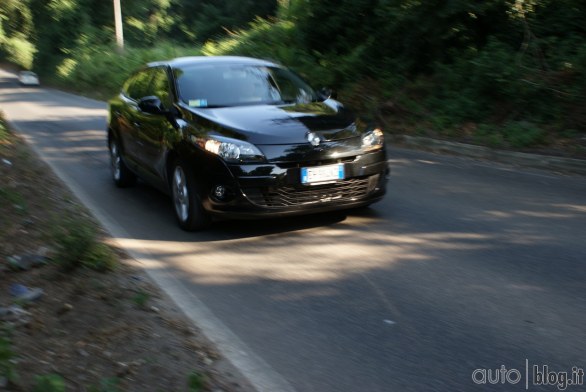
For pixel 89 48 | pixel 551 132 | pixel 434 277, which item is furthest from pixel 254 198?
pixel 89 48

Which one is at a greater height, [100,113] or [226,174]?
[226,174]

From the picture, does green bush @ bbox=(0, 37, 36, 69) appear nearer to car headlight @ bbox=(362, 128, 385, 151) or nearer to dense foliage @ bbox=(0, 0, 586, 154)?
dense foliage @ bbox=(0, 0, 586, 154)

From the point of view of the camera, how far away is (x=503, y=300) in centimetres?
473

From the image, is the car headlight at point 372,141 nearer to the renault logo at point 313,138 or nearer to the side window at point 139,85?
the renault logo at point 313,138

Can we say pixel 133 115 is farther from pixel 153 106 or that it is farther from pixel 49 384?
pixel 49 384

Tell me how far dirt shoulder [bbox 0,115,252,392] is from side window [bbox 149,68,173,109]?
1.85 m

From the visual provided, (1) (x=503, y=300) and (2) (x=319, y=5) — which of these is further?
(2) (x=319, y=5)

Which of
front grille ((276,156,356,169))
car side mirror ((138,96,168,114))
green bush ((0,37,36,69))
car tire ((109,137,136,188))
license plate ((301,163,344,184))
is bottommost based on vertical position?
green bush ((0,37,36,69))

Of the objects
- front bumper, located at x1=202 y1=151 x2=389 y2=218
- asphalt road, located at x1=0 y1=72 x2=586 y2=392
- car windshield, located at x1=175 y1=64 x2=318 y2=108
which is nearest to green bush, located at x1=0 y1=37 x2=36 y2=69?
car windshield, located at x1=175 y1=64 x2=318 y2=108

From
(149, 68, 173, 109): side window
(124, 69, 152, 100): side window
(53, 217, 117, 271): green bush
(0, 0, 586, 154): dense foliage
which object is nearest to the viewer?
(53, 217, 117, 271): green bush

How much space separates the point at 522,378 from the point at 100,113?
2057cm

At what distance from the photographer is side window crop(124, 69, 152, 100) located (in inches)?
337

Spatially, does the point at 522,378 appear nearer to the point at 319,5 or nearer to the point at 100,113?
the point at 319,5

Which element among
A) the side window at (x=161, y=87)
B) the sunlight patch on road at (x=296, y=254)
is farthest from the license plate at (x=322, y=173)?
the side window at (x=161, y=87)
